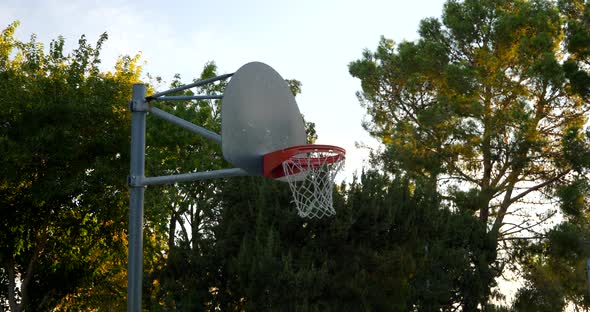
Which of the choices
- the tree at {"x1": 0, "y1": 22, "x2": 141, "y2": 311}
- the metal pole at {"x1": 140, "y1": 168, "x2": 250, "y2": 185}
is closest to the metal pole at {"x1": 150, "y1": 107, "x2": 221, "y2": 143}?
the metal pole at {"x1": 140, "y1": 168, "x2": 250, "y2": 185}

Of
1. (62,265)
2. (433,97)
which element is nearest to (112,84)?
(62,265)

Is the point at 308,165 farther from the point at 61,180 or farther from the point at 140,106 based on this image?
the point at 61,180

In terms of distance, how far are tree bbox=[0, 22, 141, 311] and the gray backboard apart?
1194 cm

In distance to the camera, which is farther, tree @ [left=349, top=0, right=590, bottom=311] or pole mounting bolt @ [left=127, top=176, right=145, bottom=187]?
tree @ [left=349, top=0, right=590, bottom=311]

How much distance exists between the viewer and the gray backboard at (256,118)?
767 centimetres

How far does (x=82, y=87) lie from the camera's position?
2086 centimetres

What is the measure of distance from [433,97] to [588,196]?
277 inches

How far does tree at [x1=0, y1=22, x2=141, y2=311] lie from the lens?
19.6 m

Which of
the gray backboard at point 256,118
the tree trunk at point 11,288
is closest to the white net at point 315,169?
the gray backboard at point 256,118

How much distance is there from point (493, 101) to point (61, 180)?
1475 cm

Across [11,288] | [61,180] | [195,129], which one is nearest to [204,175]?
[195,129]

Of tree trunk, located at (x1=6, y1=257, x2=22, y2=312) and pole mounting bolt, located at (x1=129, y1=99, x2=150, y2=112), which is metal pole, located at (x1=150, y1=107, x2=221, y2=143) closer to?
pole mounting bolt, located at (x1=129, y1=99, x2=150, y2=112)

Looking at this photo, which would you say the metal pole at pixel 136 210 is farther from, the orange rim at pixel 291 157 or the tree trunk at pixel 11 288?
the tree trunk at pixel 11 288

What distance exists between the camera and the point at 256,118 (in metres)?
8.19
